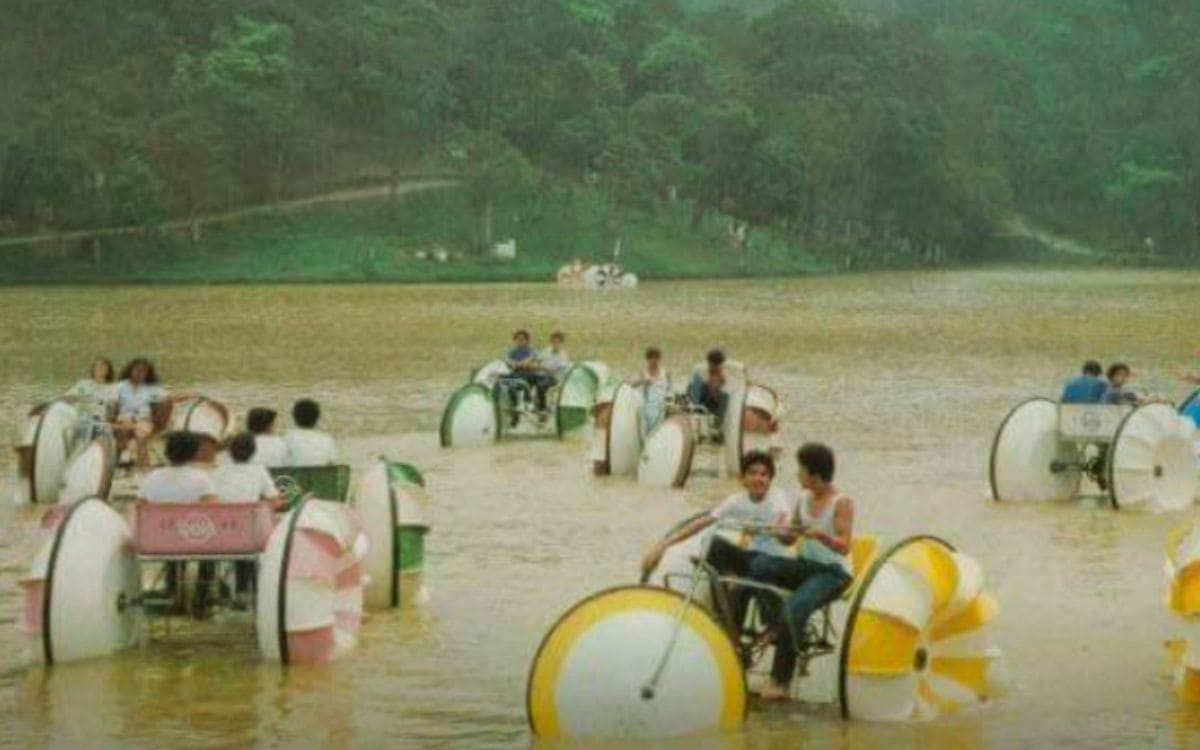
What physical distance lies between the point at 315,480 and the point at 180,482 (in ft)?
5.71

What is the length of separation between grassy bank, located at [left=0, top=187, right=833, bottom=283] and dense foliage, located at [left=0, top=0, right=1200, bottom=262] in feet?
4.69

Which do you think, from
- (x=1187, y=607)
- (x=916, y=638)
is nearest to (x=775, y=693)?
(x=916, y=638)

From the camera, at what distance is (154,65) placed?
5022 inches

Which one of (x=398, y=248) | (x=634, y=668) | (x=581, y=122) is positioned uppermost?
(x=581, y=122)

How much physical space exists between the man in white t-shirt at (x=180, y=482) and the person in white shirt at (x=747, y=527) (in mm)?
2945

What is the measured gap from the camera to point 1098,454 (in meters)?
21.2

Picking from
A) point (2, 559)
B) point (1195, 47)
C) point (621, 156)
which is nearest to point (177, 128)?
point (621, 156)

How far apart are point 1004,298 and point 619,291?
1588 centimetres

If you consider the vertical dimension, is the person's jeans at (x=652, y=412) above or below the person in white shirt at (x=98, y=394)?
below

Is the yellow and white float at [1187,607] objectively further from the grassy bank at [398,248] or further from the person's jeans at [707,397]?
the grassy bank at [398,248]

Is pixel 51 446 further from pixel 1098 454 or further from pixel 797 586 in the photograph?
pixel 797 586

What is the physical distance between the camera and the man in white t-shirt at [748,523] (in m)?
11.8

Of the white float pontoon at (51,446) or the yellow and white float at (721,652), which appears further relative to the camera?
the white float pontoon at (51,446)

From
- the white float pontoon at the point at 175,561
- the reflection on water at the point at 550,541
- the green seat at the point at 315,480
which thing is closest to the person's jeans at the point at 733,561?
the reflection on water at the point at 550,541
